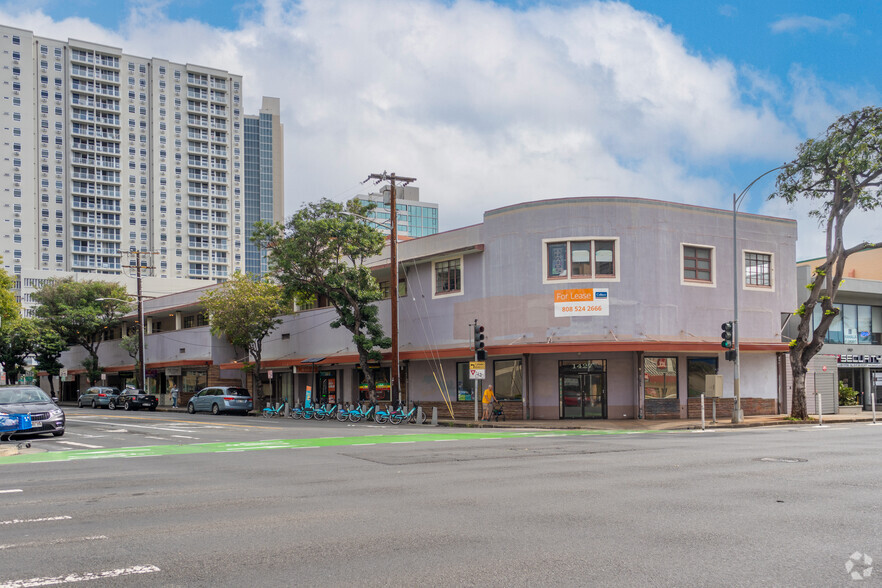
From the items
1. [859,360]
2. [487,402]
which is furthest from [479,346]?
[859,360]

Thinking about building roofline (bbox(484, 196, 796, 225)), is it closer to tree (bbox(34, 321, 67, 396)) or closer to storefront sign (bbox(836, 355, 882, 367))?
storefront sign (bbox(836, 355, 882, 367))

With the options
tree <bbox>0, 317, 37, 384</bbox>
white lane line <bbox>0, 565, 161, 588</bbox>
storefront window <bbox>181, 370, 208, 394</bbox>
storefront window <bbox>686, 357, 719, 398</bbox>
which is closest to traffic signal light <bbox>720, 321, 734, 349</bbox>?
storefront window <bbox>686, 357, 719, 398</bbox>

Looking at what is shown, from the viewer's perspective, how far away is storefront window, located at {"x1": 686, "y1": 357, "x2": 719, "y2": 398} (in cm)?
3200

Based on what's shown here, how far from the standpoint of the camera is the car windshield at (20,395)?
22.2 metres

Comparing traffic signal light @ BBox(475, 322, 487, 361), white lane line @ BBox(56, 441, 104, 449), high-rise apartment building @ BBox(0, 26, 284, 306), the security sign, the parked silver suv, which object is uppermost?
high-rise apartment building @ BBox(0, 26, 284, 306)

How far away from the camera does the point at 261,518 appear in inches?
352

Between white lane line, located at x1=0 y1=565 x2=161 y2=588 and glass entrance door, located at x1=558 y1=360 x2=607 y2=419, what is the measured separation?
26.1 meters

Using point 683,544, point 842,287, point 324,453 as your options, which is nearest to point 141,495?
point 324,453

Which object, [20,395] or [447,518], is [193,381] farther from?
[447,518]

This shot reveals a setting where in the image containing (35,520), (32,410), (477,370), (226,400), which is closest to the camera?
(35,520)

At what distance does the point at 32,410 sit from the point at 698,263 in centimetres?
2555

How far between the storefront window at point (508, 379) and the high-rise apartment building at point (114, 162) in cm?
8678

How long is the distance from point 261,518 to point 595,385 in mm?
24039

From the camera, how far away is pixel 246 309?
43.3 m
